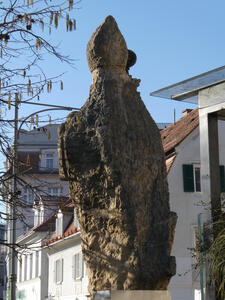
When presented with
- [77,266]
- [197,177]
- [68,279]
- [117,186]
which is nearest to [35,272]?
[68,279]

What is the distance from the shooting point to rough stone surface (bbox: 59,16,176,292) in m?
7.25

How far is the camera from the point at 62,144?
7609 millimetres

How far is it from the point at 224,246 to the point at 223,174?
A: 14.8 metres

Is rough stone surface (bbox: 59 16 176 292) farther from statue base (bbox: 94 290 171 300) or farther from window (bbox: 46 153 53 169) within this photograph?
window (bbox: 46 153 53 169)

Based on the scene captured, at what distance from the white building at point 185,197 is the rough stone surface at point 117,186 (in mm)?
15225

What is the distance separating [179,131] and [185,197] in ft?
→ 9.98

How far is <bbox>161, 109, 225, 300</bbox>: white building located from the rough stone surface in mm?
15225

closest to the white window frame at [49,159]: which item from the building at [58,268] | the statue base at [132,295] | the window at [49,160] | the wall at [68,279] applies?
the window at [49,160]

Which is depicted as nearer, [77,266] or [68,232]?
[77,266]

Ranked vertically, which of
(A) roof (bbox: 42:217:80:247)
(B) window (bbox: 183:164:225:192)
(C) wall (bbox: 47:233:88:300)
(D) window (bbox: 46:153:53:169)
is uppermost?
(D) window (bbox: 46:153:53:169)

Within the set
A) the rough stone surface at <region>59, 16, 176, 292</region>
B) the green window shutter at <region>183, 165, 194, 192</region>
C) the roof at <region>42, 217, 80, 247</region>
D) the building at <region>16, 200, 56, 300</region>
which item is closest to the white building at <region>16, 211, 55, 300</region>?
the building at <region>16, 200, 56, 300</region>

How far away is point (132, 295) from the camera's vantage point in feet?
23.1

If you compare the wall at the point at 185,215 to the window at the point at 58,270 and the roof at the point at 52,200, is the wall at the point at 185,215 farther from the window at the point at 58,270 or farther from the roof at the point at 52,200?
the roof at the point at 52,200

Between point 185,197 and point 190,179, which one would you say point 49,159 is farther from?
point 185,197
